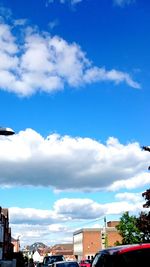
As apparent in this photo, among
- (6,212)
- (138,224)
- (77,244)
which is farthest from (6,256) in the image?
(77,244)

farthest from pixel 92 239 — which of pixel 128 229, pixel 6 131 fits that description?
pixel 6 131


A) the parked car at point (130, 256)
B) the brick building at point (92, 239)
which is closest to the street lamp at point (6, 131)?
the parked car at point (130, 256)

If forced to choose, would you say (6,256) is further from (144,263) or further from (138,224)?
(144,263)

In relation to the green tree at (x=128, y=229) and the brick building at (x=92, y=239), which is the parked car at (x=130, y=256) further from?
the brick building at (x=92, y=239)

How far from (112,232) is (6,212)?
215 ft

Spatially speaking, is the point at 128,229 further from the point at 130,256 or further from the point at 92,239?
the point at 130,256

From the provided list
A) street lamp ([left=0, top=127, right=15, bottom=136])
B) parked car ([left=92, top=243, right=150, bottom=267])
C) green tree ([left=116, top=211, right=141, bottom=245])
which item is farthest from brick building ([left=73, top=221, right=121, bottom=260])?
parked car ([left=92, top=243, right=150, bottom=267])

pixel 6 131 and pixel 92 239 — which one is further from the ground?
pixel 92 239

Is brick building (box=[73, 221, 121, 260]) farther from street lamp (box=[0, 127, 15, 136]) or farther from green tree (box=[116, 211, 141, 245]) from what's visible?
street lamp (box=[0, 127, 15, 136])

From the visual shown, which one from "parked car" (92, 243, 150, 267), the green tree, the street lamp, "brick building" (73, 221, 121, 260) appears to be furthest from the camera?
"brick building" (73, 221, 121, 260)

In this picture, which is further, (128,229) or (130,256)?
(128,229)

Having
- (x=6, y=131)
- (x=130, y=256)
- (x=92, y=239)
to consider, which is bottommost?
(x=130, y=256)

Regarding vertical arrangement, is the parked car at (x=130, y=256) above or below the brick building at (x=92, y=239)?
below

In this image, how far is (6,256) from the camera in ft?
278
